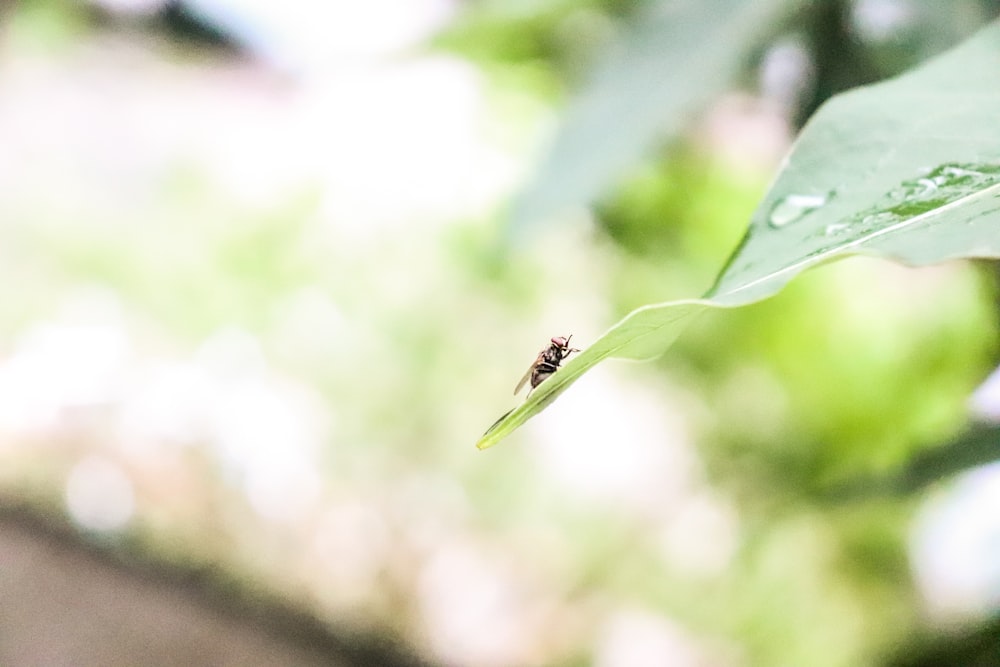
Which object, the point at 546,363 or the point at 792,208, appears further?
the point at 546,363

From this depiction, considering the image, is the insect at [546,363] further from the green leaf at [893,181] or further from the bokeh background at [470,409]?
the bokeh background at [470,409]

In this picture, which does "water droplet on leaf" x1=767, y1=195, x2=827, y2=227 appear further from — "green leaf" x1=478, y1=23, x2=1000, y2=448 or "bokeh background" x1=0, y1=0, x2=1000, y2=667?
"bokeh background" x1=0, y1=0, x2=1000, y2=667

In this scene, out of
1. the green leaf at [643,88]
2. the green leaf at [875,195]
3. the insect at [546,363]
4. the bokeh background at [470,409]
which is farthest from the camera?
the bokeh background at [470,409]

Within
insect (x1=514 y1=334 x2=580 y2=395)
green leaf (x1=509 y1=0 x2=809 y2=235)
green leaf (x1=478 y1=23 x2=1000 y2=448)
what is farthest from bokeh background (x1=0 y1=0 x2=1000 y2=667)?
green leaf (x1=478 y1=23 x2=1000 y2=448)

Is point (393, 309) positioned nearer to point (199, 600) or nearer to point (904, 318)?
point (199, 600)

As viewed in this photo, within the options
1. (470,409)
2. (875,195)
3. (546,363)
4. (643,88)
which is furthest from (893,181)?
(470,409)

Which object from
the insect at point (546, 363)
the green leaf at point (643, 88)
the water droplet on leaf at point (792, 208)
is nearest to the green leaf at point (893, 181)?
the water droplet on leaf at point (792, 208)

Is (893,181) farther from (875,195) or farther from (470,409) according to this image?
(470,409)
